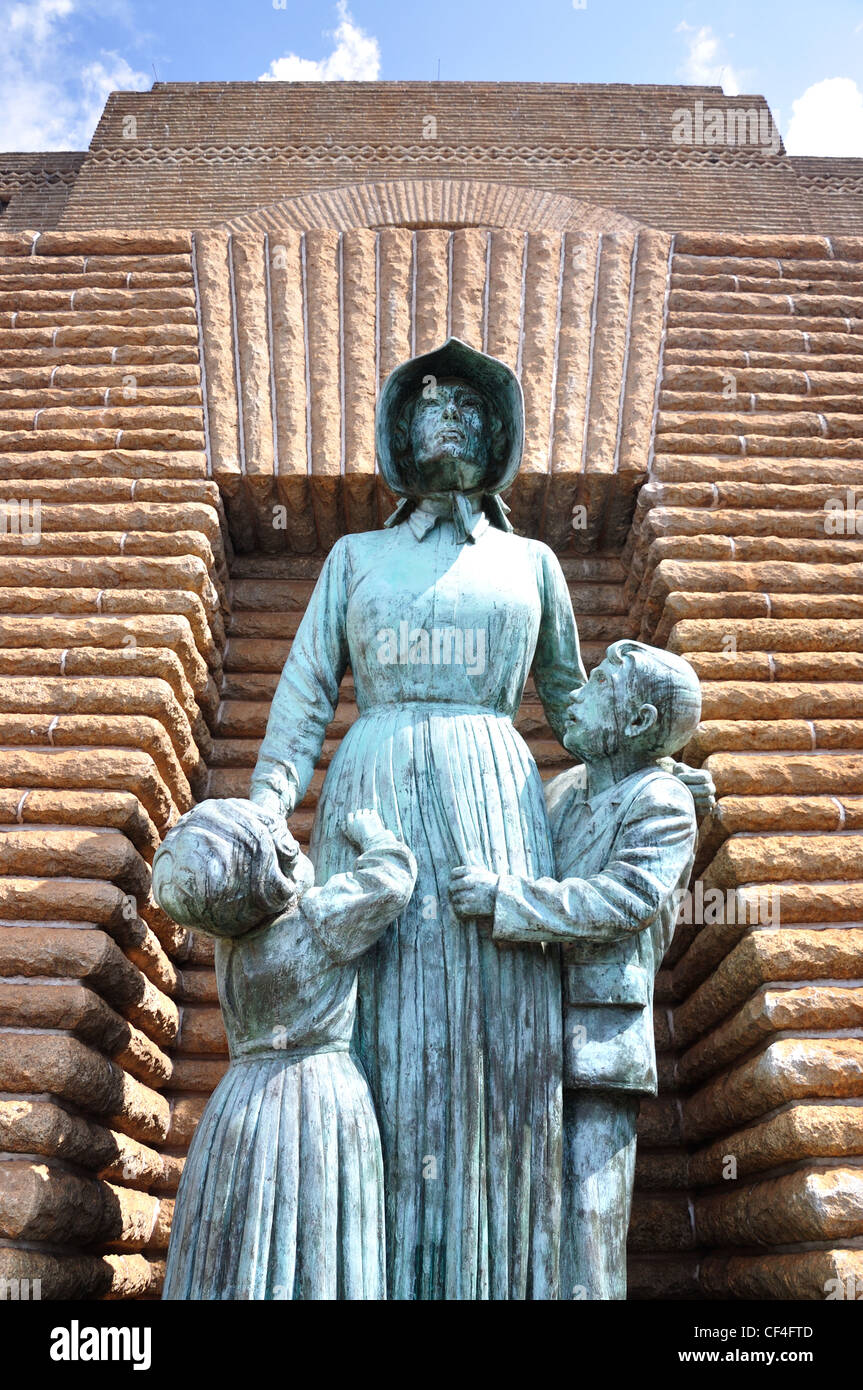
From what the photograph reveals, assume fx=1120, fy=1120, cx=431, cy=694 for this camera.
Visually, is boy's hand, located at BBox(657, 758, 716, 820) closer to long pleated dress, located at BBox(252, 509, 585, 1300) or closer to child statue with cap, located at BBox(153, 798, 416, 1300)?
long pleated dress, located at BBox(252, 509, 585, 1300)

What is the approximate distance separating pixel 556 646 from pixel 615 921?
1.08m

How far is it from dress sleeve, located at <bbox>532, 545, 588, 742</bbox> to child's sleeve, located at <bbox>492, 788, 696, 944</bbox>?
758 millimetres

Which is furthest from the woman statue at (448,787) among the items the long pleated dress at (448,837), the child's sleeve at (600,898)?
the child's sleeve at (600,898)

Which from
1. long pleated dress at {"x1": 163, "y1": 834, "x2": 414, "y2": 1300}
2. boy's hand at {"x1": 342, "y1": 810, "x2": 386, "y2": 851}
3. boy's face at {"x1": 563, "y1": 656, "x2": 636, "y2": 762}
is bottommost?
long pleated dress at {"x1": 163, "y1": 834, "x2": 414, "y2": 1300}

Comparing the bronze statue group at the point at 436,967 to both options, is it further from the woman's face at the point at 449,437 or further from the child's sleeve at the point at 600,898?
the woman's face at the point at 449,437

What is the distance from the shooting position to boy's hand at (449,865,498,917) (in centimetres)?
266

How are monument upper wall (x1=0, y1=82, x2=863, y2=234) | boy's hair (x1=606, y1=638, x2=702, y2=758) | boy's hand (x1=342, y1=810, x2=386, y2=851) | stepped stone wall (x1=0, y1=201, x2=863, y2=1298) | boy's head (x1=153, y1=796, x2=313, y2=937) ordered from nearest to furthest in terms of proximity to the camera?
1. boy's head (x1=153, y1=796, x2=313, y2=937)
2. boy's hand (x1=342, y1=810, x2=386, y2=851)
3. boy's hair (x1=606, y1=638, x2=702, y2=758)
4. stepped stone wall (x1=0, y1=201, x2=863, y2=1298)
5. monument upper wall (x1=0, y1=82, x2=863, y2=234)

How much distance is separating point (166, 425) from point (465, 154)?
5963 mm

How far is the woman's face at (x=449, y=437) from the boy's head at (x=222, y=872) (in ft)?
4.37

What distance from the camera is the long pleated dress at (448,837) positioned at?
2.51m

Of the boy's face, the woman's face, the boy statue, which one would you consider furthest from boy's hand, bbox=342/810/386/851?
the woman's face

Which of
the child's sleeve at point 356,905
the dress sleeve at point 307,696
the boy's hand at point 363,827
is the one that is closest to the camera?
the child's sleeve at point 356,905

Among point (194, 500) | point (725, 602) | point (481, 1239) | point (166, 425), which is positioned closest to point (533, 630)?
point (725, 602)

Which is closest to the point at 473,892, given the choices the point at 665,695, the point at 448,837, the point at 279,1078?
the point at 448,837
